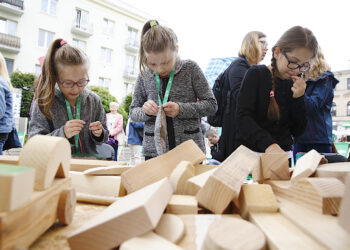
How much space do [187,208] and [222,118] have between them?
1968 mm

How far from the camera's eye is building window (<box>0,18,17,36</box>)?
1515cm

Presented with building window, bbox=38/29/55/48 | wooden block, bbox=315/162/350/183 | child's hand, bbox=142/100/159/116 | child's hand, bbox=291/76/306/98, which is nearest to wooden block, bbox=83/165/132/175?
wooden block, bbox=315/162/350/183

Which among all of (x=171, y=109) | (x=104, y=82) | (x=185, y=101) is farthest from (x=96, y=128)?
(x=104, y=82)

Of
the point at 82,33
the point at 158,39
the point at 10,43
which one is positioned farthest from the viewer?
the point at 82,33

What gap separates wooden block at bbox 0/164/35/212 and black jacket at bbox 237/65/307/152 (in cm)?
136

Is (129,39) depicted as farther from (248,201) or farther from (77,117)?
(248,201)

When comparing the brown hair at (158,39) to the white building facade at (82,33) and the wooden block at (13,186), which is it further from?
the white building facade at (82,33)

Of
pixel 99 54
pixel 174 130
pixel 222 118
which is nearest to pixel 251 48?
pixel 222 118

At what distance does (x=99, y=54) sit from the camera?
18938 mm

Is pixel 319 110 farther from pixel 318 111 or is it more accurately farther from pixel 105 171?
pixel 105 171

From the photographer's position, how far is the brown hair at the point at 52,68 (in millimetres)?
1696

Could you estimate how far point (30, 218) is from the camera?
0.40m

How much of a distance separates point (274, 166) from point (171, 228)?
0.45m

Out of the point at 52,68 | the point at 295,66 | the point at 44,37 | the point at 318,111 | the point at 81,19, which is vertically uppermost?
the point at 81,19
